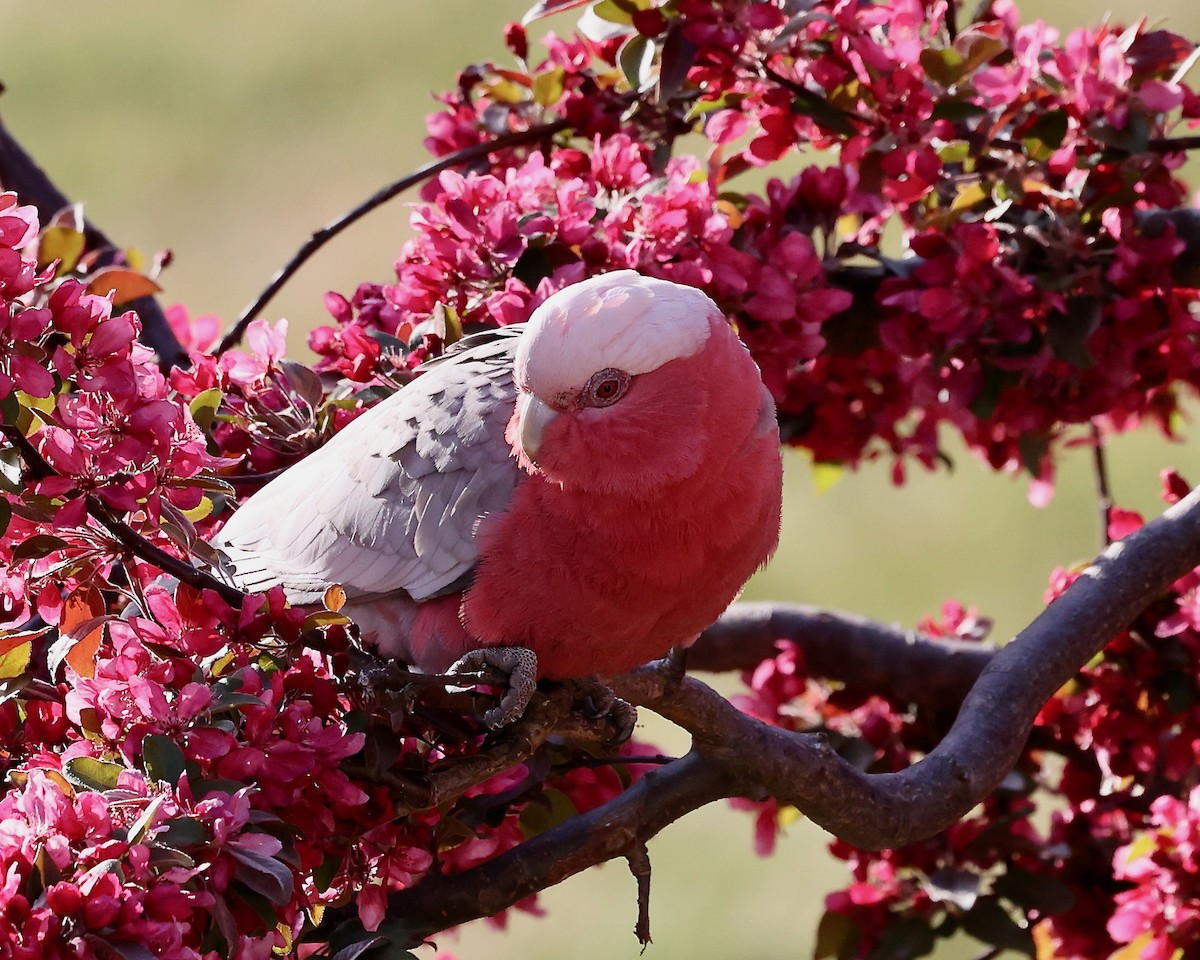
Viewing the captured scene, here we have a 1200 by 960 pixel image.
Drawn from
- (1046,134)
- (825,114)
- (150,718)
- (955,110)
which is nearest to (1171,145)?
(1046,134)

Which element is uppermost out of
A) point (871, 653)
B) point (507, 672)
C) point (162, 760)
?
point (871, 653)

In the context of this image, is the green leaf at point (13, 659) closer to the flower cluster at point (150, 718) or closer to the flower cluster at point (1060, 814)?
the flower cluster at point (150, 718)

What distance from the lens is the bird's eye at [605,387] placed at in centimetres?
108

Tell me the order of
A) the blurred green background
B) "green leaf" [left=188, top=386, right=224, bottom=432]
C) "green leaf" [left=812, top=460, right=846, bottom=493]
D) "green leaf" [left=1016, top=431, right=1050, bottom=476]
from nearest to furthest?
"green leaf" [left=188, top=386, right=224, bottom=432]
"green leaf" [left=1016, top=431, right=1050, bottom=476]
"green leaf" [left=812, top=460, right=846, bottom=493]
the blurred green background

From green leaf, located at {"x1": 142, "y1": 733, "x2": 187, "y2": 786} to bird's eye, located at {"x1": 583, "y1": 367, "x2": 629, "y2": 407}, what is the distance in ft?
1.30

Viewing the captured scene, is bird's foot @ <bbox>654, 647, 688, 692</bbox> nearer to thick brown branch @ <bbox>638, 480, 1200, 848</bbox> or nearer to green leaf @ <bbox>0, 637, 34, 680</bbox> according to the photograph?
thick brown branch @ <bbox>638, 480, 1200, 848</bbox>

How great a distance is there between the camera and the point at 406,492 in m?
1.23

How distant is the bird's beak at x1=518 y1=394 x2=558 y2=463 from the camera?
3.60ft

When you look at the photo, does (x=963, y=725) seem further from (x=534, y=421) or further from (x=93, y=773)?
(x=93, y=773)

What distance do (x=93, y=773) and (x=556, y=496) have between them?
409mm

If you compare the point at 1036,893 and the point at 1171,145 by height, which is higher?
the point at 1171,145

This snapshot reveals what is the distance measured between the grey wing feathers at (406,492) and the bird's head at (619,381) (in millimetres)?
75

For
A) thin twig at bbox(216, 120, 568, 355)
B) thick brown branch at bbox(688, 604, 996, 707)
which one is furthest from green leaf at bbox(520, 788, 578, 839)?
thin twig at bbox(216, 120, 568, 355)

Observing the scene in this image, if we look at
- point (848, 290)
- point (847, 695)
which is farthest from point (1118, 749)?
point (848, 290)
